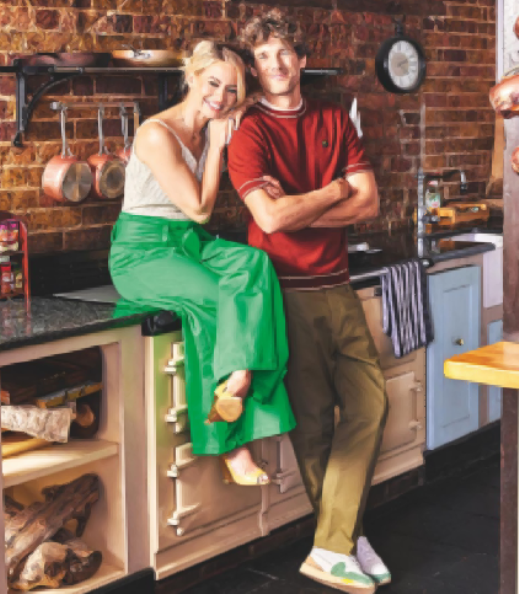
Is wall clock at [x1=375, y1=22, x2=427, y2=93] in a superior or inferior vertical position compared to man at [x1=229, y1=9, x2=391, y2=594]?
superior

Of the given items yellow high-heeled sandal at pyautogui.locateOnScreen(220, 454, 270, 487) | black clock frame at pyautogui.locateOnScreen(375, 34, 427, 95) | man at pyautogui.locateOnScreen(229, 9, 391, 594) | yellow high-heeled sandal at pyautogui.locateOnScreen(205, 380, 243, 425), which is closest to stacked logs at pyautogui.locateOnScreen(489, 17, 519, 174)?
man at pyautogui.locateOnScreen(229, 9, 391, 594)

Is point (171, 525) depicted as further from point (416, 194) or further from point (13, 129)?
point (416, 194)

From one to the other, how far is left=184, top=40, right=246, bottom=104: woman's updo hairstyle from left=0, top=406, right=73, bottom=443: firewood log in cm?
111

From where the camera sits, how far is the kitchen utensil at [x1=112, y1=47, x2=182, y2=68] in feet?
11.2

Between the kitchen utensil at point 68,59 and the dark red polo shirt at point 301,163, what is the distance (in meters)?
0.55

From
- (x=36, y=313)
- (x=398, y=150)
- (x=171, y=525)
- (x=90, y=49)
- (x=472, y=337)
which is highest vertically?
(x=90, y=49)

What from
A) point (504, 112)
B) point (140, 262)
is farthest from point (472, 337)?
point (504, 112)

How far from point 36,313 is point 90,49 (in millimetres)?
1050

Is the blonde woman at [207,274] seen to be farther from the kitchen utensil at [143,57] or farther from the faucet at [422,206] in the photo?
the faucet at [422,206]

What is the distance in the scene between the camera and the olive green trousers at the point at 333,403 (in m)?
3.20

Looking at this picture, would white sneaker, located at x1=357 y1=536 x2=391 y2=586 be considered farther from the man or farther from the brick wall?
the brick wall

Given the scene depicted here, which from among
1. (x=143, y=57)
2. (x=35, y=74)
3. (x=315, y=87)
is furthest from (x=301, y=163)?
(x=315, y=87)

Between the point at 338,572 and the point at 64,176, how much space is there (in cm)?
157

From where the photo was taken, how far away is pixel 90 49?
349cm
